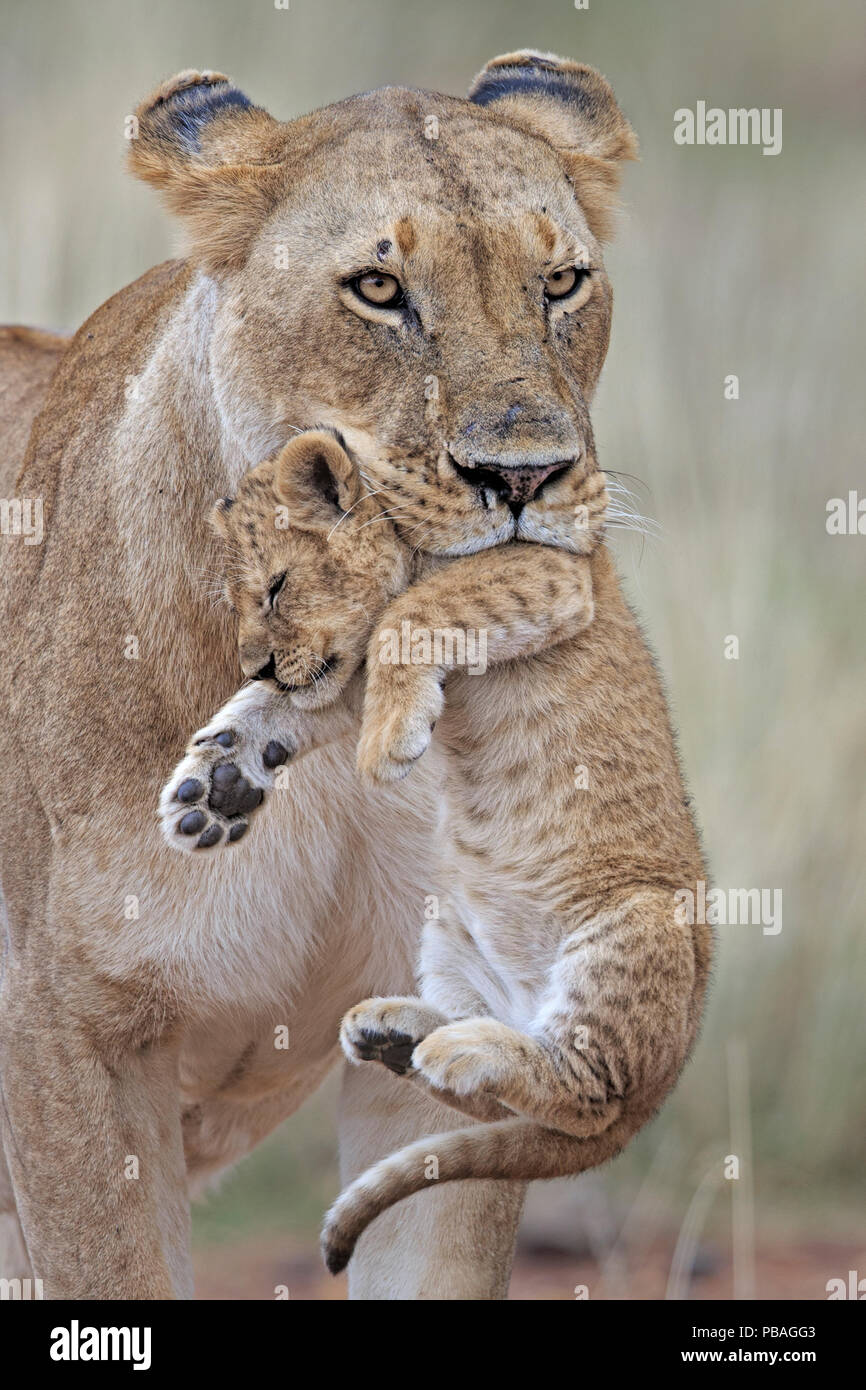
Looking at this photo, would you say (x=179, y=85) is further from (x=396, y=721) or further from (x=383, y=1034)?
(x=383, y=1034)

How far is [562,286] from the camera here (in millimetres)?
3082

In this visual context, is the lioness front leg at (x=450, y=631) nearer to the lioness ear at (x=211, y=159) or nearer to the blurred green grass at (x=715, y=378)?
the lioness ear at (x=211, y=159)

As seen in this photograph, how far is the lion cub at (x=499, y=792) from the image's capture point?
9.11ft

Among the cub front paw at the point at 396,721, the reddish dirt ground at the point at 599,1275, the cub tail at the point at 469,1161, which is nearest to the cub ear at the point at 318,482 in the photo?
the cub front paw at the point at 396,721

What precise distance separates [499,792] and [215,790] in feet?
1.50

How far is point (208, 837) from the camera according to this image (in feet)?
9.32

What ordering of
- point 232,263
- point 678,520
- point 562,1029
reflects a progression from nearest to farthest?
point 562,1029 → point 232,263 → point 678,520

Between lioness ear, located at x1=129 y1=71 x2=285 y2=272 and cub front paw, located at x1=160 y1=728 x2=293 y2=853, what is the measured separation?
0.91 meters

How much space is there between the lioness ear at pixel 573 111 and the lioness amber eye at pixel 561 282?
452 millimetres

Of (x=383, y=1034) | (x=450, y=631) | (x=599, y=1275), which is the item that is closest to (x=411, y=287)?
(x=450, y=631)

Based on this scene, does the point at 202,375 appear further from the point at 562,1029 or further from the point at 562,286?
the point at 562,1029

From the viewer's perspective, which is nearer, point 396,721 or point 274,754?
point 396,721

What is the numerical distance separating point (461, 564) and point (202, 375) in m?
0.79

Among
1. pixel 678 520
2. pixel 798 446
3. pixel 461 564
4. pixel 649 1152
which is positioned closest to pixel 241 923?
pixel 461 564
